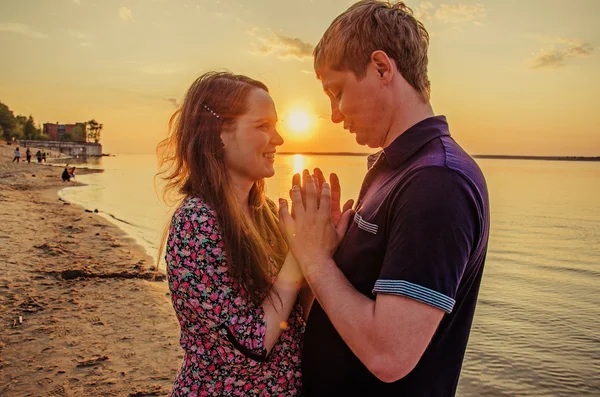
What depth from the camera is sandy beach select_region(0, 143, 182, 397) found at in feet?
17.4

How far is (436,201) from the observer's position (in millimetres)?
1424

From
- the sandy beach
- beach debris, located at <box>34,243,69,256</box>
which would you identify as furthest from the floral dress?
beach debris, located at <box>34,243,69,256</box>

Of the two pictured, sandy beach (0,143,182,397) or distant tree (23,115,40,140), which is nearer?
sandy beach (0,143,182,397)

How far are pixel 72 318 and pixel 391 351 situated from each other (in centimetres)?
684

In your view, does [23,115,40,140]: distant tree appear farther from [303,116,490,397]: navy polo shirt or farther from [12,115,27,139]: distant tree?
[303,116,490,397]: navy polo shirt

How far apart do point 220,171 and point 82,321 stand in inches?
222

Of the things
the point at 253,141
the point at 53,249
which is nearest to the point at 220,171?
the point at 253,141

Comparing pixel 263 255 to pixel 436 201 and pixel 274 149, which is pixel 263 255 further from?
pixel 436 201

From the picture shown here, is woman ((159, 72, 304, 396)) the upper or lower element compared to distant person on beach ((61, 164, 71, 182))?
upper

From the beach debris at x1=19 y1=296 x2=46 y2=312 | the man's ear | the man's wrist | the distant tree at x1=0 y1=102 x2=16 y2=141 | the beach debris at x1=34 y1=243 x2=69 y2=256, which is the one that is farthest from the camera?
the distant tree at x1=0 y1=102 x2=16 y2=141

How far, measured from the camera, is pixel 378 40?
1916 mm

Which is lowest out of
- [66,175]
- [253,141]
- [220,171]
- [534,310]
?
[66,175]

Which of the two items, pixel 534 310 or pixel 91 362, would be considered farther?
pixel 534 310

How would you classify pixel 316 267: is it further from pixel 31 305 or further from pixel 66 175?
pixel 66 175
